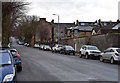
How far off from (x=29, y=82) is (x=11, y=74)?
113 inches

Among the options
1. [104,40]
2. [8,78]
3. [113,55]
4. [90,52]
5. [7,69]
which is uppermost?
[104,40]

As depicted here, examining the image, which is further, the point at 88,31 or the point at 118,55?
the point at 88,31

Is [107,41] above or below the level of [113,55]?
above

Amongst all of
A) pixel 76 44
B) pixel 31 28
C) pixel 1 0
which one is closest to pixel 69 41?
pixel 76 44

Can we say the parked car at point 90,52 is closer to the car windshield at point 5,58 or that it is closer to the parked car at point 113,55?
the parked car at point 113,55

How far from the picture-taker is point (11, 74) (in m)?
8.20

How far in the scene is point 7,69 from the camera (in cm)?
852

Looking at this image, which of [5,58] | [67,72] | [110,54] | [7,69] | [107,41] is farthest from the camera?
[107,41]

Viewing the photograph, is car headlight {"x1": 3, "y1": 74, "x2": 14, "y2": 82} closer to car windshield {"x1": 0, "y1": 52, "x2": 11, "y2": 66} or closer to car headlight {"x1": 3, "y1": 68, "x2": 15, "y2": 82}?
car headlight {"x1": 3, "y1": 68, "x2": 15, "y2": 82}

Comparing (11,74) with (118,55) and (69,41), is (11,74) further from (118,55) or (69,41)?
(69,41)

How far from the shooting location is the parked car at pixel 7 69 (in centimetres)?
793

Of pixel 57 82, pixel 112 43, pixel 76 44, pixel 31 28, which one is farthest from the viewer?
pixel 31 28

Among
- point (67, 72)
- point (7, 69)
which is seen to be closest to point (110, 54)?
point (67, 72)

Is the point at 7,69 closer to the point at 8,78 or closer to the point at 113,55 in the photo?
the point at 8,78
